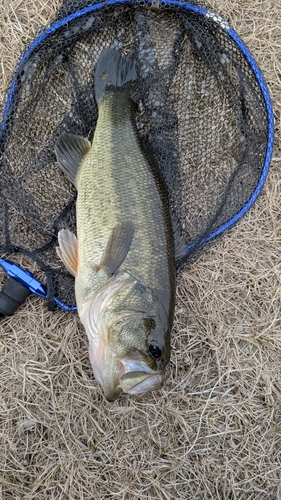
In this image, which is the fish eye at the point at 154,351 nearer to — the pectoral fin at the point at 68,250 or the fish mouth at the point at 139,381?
the fish mouth at the point at 139,381

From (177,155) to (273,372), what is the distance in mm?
1550

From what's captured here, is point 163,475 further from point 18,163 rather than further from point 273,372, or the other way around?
point 18,163

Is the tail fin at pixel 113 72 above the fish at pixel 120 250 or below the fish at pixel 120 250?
above

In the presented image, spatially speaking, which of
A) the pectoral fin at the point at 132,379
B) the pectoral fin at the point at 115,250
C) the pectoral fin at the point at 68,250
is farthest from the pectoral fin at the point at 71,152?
the pectoral fin at the point at 132,379

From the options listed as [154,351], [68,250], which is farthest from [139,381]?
[68,250]

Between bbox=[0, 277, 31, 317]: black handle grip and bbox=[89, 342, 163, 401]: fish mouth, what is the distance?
2.27 ft

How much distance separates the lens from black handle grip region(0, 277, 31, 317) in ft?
8.25

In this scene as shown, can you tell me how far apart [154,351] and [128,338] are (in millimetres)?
145

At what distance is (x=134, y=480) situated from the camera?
8.40 ft

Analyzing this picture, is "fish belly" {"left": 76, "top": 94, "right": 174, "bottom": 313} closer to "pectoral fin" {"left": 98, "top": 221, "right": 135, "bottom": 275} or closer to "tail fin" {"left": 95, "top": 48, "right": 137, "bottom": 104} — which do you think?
"pectoral fin" {"left": 98, "top": 221, "right": 135, "bottom": 275}

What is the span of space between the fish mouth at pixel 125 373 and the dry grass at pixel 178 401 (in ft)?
1.89

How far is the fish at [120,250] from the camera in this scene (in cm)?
207

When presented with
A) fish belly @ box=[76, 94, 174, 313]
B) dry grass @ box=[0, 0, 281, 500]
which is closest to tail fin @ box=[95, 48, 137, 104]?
fish belly @ box=[76, 94, 174, 313]

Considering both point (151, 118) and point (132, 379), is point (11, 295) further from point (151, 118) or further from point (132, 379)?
point (151, 118)
